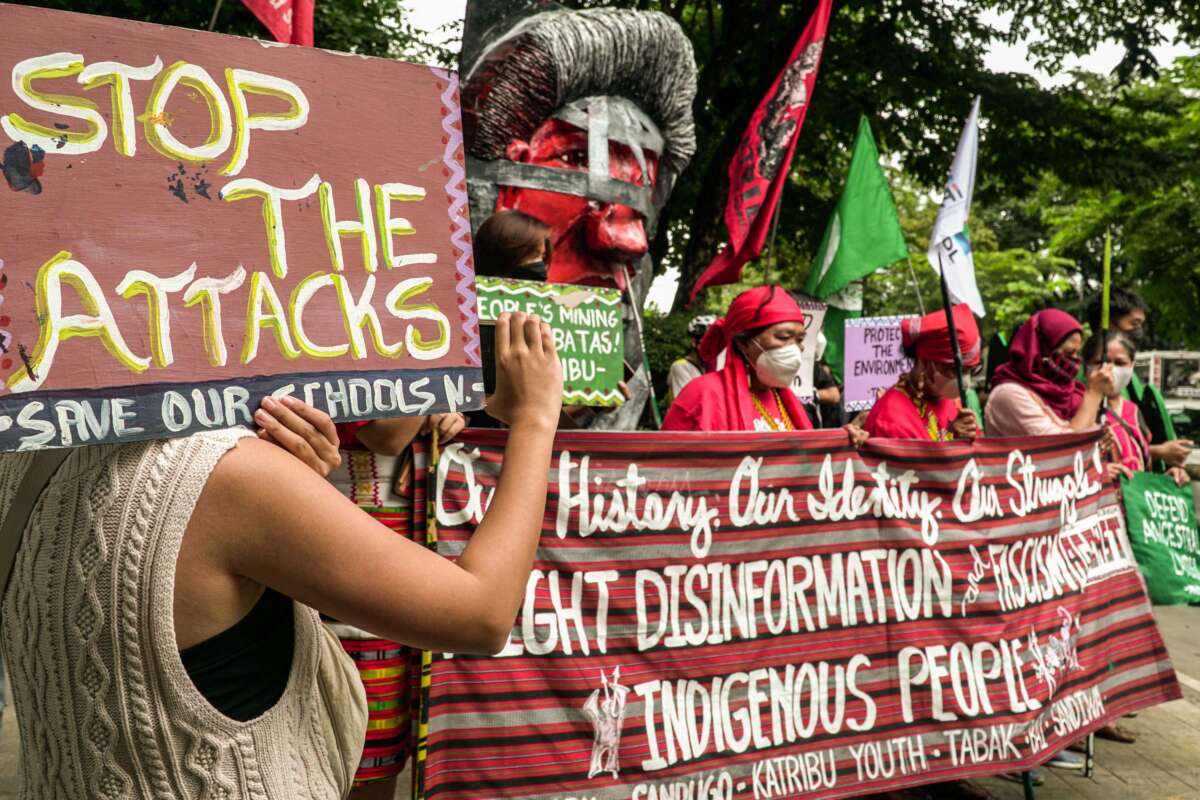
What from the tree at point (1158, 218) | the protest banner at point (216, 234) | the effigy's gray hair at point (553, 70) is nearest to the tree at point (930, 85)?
the tree at point (1158, 218)

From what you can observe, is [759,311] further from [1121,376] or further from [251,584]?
[251,584]

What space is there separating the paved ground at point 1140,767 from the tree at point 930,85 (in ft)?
24.6

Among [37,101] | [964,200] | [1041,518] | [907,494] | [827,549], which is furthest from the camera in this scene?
[964,200]

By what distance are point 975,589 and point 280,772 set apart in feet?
10.3

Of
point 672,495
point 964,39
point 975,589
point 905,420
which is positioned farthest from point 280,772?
point 964,39

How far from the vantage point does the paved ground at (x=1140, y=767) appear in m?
4.24

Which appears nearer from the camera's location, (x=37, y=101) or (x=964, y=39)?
(x=37, y=101)

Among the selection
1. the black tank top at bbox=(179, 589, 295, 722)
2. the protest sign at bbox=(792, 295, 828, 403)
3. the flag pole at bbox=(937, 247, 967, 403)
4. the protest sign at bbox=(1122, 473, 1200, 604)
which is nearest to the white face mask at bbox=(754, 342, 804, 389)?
the flag pole at bbox=(937, 247, 967, 403)

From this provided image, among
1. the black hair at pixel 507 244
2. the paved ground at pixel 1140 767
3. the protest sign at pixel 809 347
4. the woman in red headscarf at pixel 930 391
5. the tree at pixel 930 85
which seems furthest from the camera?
the tree at pixel 930 85

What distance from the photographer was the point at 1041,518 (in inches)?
166

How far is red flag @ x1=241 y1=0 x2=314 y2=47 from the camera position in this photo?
14.0 feet

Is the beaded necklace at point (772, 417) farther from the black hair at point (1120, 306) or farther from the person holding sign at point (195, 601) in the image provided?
the person holding sign at point (195, 601)

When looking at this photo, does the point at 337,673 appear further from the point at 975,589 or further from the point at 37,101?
the point at 975,589

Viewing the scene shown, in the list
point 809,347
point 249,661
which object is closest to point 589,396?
point 249,661
